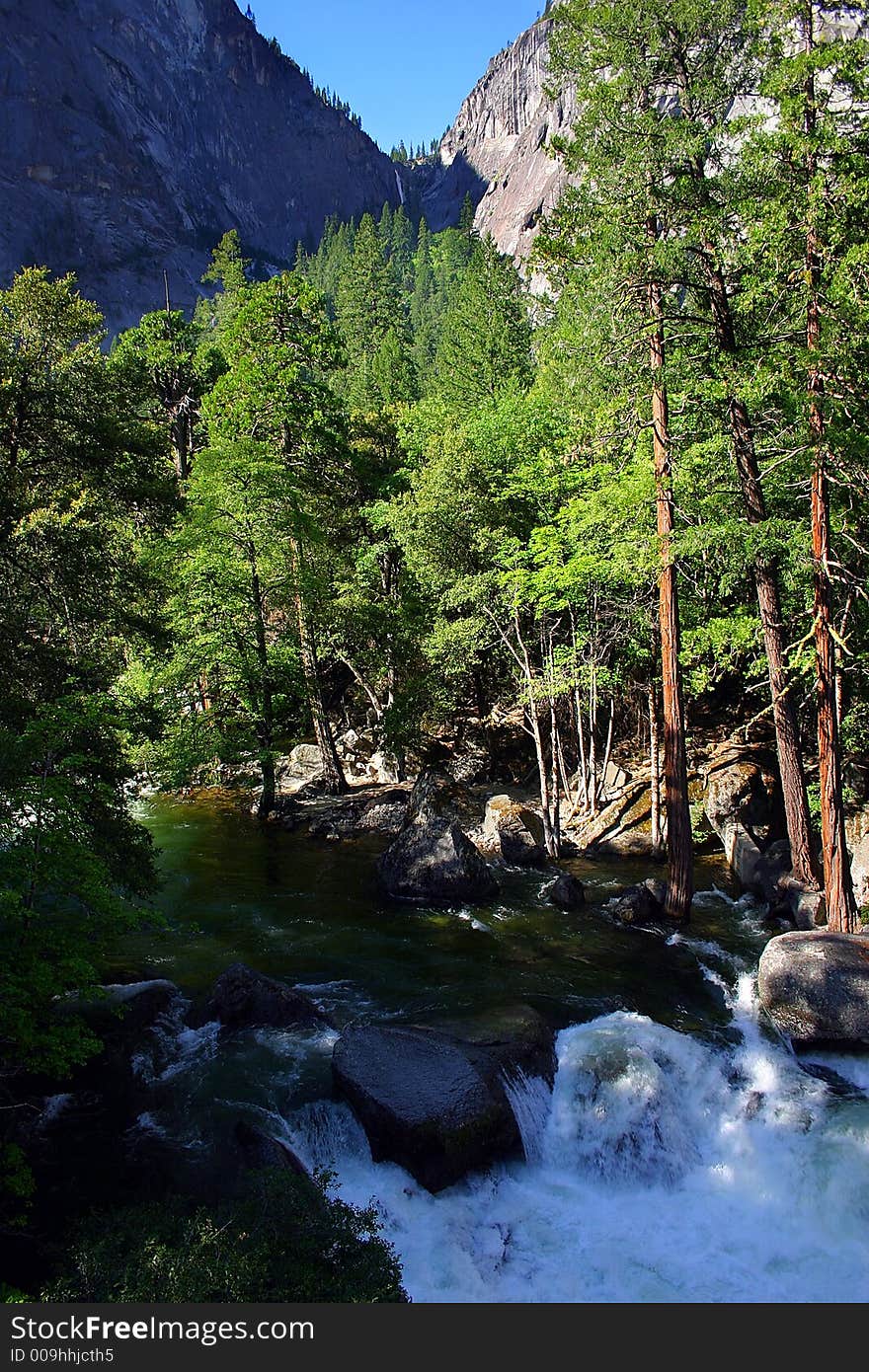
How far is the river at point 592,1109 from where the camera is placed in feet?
23.7

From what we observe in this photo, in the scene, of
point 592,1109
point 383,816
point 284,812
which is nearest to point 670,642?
point 592,1109

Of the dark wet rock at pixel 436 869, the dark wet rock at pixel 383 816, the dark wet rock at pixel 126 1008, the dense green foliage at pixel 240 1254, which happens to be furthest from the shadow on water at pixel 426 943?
the dense green foliage at pixel 240 1254

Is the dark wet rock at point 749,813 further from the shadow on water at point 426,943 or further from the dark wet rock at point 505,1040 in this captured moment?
the dark wet rock at point 505,1040

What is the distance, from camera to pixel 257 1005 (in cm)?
1040

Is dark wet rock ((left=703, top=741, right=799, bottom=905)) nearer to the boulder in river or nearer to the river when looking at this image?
the river

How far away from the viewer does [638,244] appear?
1205 cm

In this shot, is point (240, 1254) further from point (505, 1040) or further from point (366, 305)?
point (366, 305)

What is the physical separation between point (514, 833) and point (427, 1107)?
1080cm

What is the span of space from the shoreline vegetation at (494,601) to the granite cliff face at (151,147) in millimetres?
87093

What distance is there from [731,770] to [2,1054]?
16.3 m

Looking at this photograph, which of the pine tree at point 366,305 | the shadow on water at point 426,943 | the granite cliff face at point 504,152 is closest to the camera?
the shadow on water at point 426,943

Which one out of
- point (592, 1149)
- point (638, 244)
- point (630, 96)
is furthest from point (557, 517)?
point (592, 1149)

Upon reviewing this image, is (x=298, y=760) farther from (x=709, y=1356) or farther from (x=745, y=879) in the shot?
(x=709, y=1356)

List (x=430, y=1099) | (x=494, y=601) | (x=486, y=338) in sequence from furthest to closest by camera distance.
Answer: (x=486, y=338), (x=494, y=601), (x=430, y=1099)
